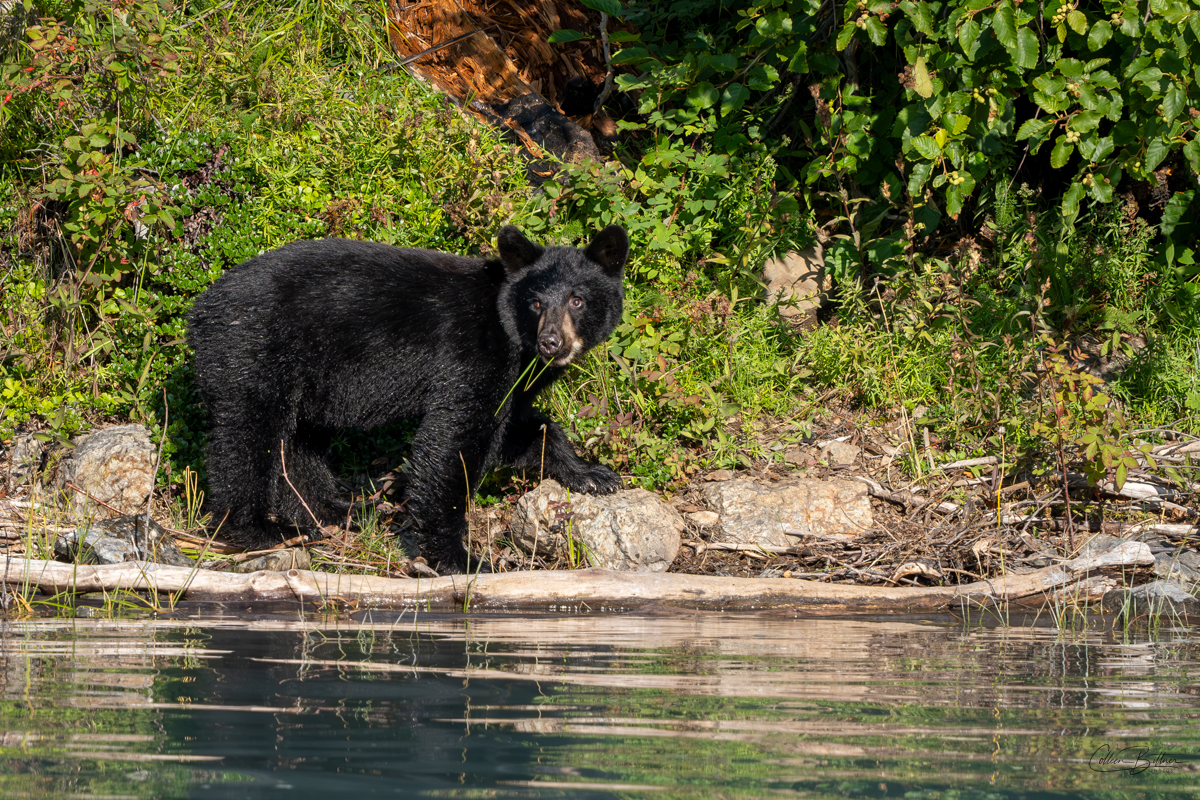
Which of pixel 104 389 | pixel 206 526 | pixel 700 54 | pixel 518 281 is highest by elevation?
pixel 700 54

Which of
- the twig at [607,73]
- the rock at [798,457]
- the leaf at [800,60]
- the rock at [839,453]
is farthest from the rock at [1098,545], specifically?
the twig at [607,73]

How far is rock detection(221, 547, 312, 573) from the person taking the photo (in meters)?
5.41

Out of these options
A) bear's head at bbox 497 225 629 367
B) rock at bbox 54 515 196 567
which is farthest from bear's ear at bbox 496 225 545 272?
rock at bbox 54 515 196 567

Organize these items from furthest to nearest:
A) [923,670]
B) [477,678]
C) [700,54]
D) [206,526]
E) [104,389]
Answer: [700,54], [104,389], [206,526], [923,670], [477,678]

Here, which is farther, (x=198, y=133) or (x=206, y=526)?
(x=198, y=133)

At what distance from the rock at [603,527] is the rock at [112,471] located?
2103mm

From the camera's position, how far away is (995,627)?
4.46 m

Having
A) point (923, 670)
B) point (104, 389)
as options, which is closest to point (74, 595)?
point (104, 389)

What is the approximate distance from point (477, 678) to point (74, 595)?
7.57 feet

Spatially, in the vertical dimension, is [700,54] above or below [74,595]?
above

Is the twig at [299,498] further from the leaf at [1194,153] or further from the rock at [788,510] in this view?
the leaf at [1194,153]

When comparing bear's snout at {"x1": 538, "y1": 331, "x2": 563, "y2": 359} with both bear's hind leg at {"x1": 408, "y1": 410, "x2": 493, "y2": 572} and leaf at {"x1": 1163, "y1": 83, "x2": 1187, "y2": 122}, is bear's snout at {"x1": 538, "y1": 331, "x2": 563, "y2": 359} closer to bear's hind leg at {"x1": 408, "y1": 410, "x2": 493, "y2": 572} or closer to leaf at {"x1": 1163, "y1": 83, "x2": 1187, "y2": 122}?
bear's hind leg at {"x1": 408, "y1": 410, "x2": 493, "y2": 572}

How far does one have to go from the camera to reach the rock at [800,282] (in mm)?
7750

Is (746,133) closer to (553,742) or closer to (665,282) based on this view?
(665,282)
